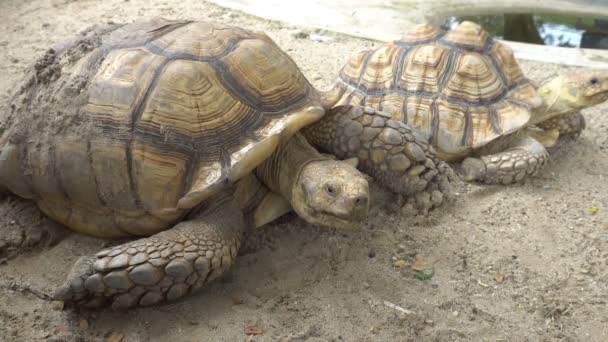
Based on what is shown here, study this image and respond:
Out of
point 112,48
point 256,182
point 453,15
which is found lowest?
point 453,15

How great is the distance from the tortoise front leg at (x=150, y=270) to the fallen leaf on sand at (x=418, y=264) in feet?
3.12

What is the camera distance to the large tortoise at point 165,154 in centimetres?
237

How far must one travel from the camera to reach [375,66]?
390cm

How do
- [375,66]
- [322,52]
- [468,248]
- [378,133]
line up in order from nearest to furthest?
[468,248]
[378,133]
[375,66]
[322,52]

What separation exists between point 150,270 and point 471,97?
8.07ft

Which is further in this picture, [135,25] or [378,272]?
[135,25]

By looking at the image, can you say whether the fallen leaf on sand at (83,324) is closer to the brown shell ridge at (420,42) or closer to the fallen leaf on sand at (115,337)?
the fallen leaf on sand at (115,337)

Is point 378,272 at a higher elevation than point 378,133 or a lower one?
lower

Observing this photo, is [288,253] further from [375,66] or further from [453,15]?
[453,15]

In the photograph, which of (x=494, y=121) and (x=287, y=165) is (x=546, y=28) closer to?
(x=494, y=121)

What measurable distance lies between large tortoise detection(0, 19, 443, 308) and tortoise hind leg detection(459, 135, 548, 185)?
1.25 m

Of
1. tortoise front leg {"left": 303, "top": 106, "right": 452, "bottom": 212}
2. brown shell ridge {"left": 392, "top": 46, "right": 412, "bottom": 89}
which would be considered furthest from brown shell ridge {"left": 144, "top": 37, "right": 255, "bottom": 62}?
brown shell ridge {"left": 392, "top": 46, "right": 412, "bottom": 89}

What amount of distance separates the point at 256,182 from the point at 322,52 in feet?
10.1

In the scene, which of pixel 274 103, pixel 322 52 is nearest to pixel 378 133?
pixel 274 103
